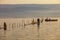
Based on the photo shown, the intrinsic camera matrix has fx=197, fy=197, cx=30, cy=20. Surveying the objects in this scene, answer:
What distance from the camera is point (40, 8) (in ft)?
55.1

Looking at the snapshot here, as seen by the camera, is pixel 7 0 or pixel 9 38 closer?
pixel 9 38

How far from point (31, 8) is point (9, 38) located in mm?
11095

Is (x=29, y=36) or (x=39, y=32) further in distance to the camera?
(x=39, y=32)

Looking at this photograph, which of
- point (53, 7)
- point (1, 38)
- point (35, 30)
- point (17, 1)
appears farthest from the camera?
point (53, 7)

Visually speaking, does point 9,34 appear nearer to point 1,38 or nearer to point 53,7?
point 1,38

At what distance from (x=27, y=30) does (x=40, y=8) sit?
1008 cm

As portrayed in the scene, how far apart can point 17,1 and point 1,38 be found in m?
7.79

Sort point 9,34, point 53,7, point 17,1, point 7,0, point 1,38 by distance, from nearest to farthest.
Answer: point 1,38, point 9,34, point 7,0, point 17,1, point 53,7

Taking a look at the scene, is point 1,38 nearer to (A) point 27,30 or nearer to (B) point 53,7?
(A) point 27,30

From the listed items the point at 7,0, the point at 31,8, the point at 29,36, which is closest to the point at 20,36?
the point at 29,36

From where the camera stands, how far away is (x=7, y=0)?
12.4 metres

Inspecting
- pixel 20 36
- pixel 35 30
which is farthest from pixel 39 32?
pixel 20 36

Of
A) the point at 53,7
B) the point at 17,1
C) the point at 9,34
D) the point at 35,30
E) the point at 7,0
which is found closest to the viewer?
the point at 9,34

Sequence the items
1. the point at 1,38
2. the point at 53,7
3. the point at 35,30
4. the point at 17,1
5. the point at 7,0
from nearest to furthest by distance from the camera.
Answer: the point at 1,38 → the point at 35,30 → the point at 7,0 → the point at 17,1 → the point at 53,7
